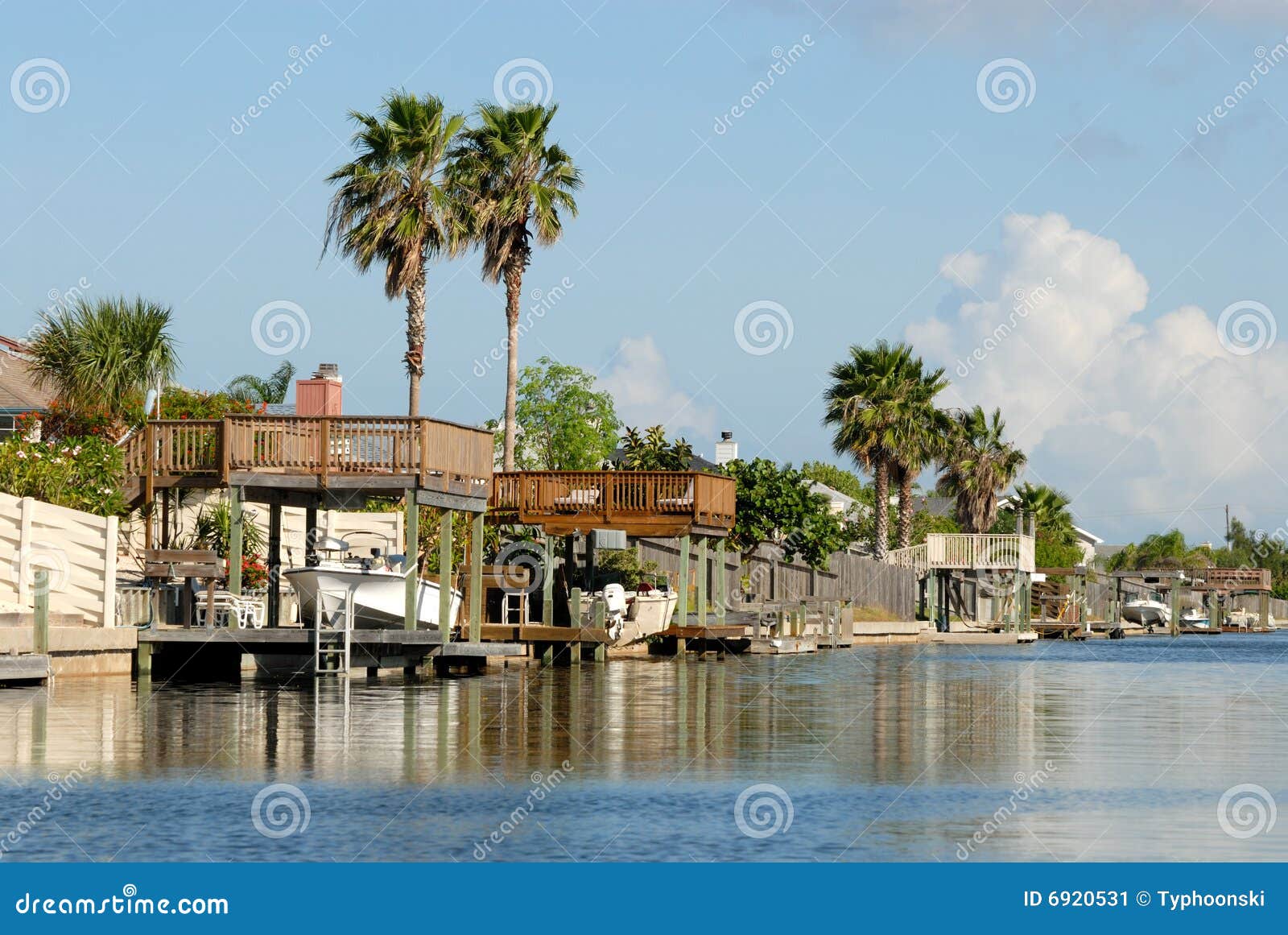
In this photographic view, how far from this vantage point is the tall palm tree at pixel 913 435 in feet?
219

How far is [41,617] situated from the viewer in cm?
2520

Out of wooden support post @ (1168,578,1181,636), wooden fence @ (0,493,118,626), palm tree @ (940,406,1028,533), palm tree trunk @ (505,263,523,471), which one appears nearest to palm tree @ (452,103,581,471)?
palm tree trunk @ (505,263,523,471)

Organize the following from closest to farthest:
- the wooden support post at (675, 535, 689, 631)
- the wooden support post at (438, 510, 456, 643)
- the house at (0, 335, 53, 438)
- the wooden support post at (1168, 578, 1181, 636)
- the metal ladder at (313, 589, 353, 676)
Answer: the metal ladder at (313, 589, 353, 676), the wooden support post at (438, 510, 456, 643), the wooden support post at (675, 535, 689, 631), the house at (0, 335, 53, 438), the wooden support post at (1168, 578, 1181, 636)

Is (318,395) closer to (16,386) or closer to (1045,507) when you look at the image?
(16,386)

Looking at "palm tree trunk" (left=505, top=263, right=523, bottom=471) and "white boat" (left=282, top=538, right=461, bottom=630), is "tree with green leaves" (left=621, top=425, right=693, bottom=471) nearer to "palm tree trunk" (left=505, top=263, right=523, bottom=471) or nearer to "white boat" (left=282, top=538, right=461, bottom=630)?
"palm tree trunk" (left=505, top=263, right=523, bottom=471)

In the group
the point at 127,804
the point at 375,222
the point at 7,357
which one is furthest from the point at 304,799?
the point at 7,357

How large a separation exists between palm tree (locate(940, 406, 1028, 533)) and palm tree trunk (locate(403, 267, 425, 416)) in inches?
1514

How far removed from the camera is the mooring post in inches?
1148

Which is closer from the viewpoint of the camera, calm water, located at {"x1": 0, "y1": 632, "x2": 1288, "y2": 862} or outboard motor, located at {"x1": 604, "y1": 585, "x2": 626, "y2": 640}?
calm water, located at {"x1": 0, "y1": 632, "x2": 1288, "y2": 862}

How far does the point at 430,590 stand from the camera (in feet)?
105

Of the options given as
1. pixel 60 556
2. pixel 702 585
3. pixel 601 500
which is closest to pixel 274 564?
pixel 60 556

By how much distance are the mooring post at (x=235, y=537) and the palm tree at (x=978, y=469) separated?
2045 inches

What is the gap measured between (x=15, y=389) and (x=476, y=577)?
54.4 feet

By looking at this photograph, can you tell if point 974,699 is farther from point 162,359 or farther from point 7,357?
point 7,357
